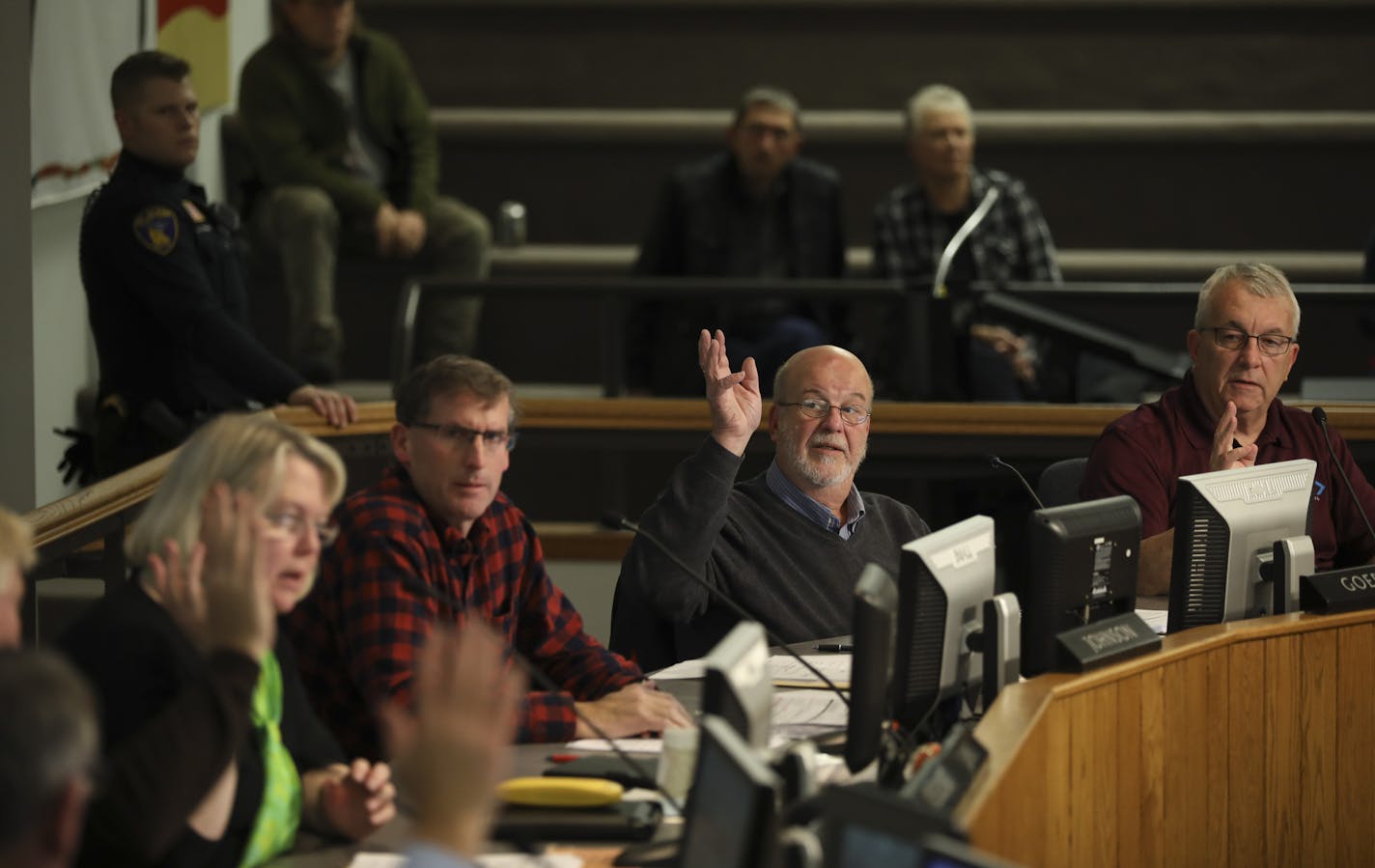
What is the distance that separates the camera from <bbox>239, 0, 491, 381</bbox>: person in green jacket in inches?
215

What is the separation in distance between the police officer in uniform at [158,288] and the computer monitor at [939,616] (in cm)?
184

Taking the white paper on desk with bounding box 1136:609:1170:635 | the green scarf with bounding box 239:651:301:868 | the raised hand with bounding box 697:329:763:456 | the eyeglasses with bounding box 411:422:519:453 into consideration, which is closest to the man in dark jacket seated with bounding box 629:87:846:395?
the raised hand with bounding box 697:329:763:456

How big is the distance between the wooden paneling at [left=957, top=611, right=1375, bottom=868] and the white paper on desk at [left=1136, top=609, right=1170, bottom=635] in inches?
8.3

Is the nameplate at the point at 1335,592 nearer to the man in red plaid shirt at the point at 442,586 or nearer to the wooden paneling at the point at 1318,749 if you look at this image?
the wooden paneling at the point at 1318,749

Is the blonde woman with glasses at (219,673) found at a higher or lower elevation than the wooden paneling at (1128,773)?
higher

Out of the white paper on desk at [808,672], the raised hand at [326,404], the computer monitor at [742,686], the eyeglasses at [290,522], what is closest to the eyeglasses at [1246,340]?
the white paper on desk at [808,672]

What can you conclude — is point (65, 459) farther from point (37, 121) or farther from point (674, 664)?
point (674, 664)

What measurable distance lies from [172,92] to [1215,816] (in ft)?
7.71

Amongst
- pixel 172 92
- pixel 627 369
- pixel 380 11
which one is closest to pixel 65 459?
pixel 172 92

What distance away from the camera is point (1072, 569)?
2.71 m

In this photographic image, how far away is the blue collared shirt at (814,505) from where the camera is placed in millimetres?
3361

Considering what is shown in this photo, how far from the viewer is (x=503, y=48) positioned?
6656 millimetres

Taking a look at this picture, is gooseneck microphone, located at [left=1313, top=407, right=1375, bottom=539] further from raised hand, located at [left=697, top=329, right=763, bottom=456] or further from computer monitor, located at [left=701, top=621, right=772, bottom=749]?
computer monitor, located at [left=701, top=621, right=772, bottom=749]

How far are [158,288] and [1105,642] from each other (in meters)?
2.05
